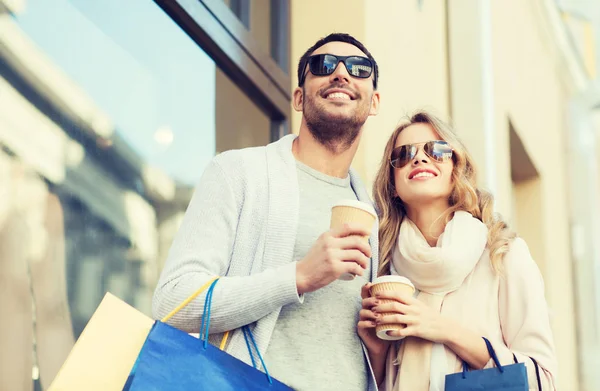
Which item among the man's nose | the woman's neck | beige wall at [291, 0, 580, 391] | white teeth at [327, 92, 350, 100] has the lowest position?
the woman's neck

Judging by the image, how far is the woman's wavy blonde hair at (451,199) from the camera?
306 centimetres

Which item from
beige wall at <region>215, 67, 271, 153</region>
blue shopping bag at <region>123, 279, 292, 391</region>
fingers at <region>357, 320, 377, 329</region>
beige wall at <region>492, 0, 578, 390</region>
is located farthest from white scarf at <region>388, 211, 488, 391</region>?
beige wall at <region>492, 0, 578, 390</region>

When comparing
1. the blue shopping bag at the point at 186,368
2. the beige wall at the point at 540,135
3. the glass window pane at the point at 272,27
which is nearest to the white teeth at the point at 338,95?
the blue shopping bag at the point at 186,368

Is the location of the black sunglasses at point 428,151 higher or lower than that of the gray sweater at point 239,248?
higher

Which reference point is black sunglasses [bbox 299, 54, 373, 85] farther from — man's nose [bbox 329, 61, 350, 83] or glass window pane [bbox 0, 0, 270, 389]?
glass window pane [bbox 0, 0, 270, 389]

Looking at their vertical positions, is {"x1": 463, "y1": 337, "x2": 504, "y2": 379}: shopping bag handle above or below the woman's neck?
below

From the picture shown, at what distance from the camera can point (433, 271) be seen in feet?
9.39

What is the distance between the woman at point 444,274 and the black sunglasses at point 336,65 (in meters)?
0.30

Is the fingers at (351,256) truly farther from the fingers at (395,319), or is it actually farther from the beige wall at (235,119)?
the beige wall at (235,119)

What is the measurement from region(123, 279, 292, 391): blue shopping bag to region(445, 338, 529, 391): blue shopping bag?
1.92ft

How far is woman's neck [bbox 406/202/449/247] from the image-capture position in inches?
121

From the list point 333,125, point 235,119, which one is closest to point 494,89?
point 235,119

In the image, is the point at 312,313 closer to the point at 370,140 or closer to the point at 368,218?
the point at 368,218

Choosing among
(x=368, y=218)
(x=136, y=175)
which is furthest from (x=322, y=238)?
(x=136, y=175)
